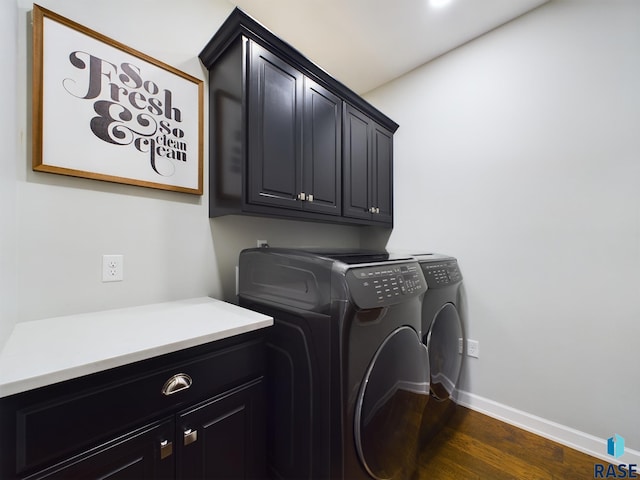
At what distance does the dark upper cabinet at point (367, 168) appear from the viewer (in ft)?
6.27

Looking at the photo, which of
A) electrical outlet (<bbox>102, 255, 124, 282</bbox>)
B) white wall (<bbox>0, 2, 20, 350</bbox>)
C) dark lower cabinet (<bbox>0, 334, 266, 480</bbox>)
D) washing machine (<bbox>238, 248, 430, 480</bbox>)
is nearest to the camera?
dark lower cabinet (<bbox>0, 334, 266, 480</bbox>)

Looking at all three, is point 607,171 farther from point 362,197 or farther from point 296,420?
point 296,420

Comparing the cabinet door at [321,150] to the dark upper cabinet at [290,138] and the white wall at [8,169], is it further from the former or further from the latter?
the white wall at [8,169]

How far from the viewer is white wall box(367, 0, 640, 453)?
4.62ft

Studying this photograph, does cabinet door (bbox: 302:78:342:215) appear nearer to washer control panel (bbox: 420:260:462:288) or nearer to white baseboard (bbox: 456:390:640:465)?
washer control panel (bbox: 420:260:462:288)

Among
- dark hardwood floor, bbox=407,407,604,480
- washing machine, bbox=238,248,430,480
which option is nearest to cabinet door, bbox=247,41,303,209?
washing machine, bbox=238,248,430,480

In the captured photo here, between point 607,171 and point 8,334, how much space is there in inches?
109

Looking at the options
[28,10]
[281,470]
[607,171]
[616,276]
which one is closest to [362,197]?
[607,171]

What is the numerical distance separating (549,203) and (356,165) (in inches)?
49.9

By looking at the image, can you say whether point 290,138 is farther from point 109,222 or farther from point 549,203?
point 549,203

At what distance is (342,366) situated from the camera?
90 cm

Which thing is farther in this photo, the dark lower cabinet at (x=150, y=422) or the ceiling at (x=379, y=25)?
the ceiling at (x=379, y=25)

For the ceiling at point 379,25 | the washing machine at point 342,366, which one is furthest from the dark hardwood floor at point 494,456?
the ceiling at point 379,25

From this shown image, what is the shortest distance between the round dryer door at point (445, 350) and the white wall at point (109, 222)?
4.15 ft
